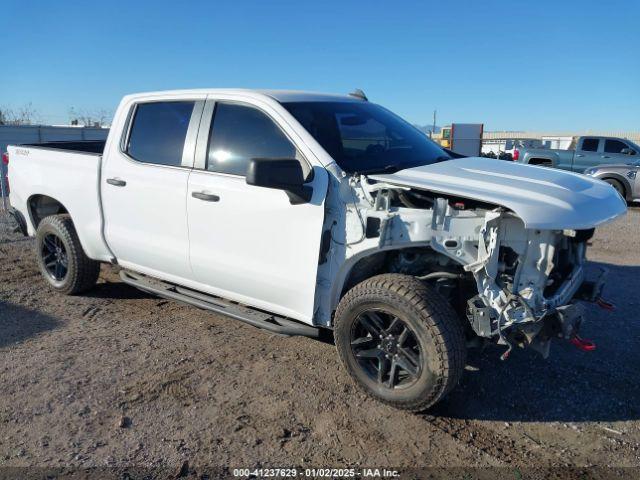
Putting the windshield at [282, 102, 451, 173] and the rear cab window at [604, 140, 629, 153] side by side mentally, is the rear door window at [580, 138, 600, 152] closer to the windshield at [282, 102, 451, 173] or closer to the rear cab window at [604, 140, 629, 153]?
the rear cab window at [604, 140, 629, 153]

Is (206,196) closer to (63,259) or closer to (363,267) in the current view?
(363,267)

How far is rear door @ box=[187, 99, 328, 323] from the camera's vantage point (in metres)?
3.54

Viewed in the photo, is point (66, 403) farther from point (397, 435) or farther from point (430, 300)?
point (430, 300)

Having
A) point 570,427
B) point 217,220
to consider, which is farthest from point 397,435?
point 217,220

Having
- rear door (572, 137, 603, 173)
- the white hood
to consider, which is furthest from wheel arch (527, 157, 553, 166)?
the white hood

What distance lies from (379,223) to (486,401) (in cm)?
140

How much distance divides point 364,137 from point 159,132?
1.73m

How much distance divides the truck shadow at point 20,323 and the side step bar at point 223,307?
2.53 feet

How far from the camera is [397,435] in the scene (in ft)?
10.3

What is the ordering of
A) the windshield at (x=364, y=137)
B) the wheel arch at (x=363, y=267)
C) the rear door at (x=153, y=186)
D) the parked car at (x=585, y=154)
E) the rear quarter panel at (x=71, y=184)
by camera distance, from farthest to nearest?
the parked car at (x=585, y=154) → the rear quarter panel at (x=71, y=184) → the rear door at (x=153, y=186) → the windshield at (x=364, y=137) → the wheel arch at (x=363, y=267)

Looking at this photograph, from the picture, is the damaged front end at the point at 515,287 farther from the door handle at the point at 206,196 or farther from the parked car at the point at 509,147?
the parked car at the point at 509,147

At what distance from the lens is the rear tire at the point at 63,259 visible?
523 cm

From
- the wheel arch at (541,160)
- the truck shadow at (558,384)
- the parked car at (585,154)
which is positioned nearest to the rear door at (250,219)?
the truck shadow at (558,384)

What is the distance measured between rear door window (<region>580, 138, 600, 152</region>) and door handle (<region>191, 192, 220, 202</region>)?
15017 millimetres
